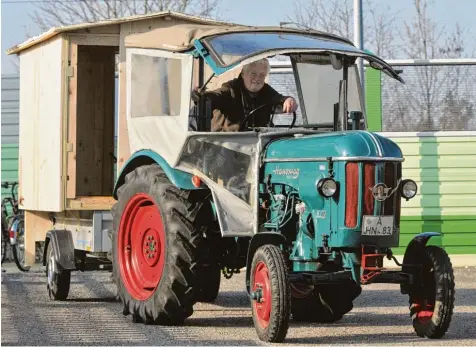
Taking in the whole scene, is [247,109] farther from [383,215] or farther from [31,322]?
[31,322]

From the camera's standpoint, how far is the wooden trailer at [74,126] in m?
13.1

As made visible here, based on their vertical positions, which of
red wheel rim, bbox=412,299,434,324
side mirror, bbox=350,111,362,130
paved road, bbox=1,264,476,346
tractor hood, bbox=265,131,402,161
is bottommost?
paved road, bbox=1,264,476,346

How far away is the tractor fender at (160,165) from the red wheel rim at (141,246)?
318 mm

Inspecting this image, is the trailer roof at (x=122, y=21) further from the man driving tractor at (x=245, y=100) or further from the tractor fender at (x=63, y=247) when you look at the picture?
the man driving tractor at (x=245, y=100)

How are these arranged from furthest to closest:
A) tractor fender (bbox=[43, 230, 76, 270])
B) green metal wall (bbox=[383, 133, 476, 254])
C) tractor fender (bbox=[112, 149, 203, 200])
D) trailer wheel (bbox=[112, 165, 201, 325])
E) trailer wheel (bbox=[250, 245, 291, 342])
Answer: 1. green metal wall (bbox=[383, 133, 476, 254])
2. tractor fender (bbox=[43, 230, 76, 270])
3. tractor fender (bbox=[112, 149, 203, 200])
4. trailer wheel (bbox=[112, 165, 201, 325])
5. trailer wheel (bbox=[250, 245, 291, 342])

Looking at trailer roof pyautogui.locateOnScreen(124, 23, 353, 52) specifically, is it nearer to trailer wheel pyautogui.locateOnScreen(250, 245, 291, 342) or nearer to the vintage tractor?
the vintage tractor

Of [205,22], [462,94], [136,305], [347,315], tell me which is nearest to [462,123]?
[462,94]

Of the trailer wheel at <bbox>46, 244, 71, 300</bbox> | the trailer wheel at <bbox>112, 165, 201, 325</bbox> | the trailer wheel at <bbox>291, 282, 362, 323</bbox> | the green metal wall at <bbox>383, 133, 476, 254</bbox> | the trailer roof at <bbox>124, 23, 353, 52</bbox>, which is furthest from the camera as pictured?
the green metal wall at <bbox>383, 133, 476, 254</bbox>

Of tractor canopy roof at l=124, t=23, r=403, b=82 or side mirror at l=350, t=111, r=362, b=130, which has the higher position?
tractor canopy roof at l=124, t=23, r=403, b=82

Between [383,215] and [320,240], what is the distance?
0.50m

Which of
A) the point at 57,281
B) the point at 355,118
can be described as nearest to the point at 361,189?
the point at 355,118

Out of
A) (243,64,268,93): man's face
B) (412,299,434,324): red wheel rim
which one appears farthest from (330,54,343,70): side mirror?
(412,299,434,324): red wheel rim

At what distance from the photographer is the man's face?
10.9 metres

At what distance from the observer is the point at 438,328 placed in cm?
947
